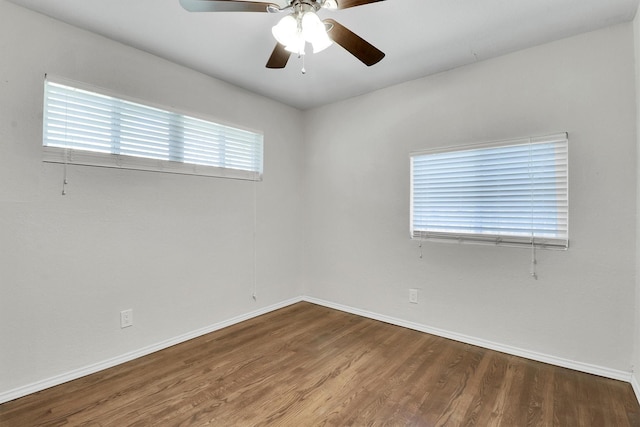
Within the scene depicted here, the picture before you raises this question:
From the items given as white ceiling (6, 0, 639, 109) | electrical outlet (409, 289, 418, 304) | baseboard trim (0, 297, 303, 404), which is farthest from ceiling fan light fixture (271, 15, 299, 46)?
baseboard trim (0, 297, 303, 404)

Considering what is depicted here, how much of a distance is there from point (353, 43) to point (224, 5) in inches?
27.8

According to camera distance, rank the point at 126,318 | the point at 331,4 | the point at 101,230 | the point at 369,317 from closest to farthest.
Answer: the point at 331,4 < the point at 101,230 < the point at 126,318 < the point at 369,317

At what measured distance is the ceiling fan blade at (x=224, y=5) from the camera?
145 cm

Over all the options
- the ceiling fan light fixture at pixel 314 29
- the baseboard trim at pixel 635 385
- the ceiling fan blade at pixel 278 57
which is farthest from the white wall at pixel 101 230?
the baseboard trim at pixel 635 385

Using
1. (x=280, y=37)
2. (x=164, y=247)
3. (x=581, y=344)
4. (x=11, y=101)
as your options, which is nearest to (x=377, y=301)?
(x=581, y=344)

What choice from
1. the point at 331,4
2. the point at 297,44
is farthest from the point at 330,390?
the point at 331,4

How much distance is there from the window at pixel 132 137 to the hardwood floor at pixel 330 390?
1579mm

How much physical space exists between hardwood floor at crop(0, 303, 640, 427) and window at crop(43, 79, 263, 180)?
158 centimetres

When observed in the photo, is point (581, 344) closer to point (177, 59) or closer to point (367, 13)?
point (367, 13)

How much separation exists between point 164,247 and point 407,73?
274 centimetres

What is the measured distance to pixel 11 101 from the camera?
1901mm

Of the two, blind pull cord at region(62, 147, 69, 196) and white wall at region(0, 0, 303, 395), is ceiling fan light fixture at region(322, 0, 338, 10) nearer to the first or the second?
white wall at region(0, 0, 303, 395)

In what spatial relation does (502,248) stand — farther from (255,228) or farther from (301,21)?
(255,228)

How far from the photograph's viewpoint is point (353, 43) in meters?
1.71
